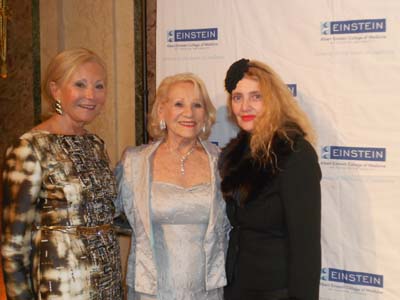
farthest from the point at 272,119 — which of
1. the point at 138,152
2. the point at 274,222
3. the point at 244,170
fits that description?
the point at 138,152

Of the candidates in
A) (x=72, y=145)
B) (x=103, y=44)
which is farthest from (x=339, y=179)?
(x=103, y=44)

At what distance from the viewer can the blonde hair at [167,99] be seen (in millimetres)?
2367

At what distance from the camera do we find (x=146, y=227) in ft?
7.23

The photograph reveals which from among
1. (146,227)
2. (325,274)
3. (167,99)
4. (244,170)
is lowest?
(325,274)

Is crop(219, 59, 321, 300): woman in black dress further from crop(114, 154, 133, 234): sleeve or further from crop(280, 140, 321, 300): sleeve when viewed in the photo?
crop(114, 154, 133, 234): sleeve

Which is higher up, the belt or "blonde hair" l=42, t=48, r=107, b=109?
"blonde hair" l=42, t=48, r=107, b=109

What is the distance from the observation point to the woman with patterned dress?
195cm

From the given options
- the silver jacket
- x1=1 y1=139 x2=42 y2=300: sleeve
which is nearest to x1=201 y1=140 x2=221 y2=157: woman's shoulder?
the silver jacket

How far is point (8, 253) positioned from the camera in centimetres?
197

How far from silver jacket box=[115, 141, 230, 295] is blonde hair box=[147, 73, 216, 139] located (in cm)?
13

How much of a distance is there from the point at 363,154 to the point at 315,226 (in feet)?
2.66

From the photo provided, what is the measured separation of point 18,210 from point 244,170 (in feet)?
2.95

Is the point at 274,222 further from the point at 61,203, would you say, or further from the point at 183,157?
the point at 61,203

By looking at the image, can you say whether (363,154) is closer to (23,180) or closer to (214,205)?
(214,205)
